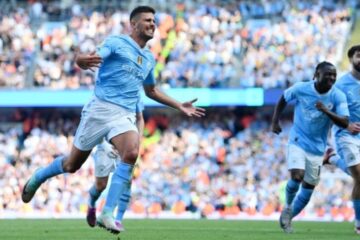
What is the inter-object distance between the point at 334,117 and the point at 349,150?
1197mm

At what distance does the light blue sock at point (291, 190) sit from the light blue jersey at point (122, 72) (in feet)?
12.0

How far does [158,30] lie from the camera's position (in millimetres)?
30688

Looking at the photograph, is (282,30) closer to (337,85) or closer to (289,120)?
(289,120)

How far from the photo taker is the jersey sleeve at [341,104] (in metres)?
14.6

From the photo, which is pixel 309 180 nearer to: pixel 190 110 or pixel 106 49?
pixel 190 110

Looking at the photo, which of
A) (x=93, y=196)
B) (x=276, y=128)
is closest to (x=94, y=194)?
(x=93, y=196)

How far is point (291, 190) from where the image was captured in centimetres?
1503

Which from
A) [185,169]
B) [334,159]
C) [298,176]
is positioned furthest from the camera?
[185,169]

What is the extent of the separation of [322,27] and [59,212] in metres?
9.69

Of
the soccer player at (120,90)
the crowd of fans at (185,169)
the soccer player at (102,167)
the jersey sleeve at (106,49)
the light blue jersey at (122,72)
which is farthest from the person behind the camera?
the crowd of fans at (185,169)

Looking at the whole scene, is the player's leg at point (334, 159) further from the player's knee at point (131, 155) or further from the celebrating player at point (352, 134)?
the player's knee at point (131, 155)

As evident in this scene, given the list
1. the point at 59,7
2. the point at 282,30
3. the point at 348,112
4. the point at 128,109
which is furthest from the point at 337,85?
the point at 59,7

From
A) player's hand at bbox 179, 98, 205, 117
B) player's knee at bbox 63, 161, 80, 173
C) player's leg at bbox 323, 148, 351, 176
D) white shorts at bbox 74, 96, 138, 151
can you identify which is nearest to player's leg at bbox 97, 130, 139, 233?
white shorts at bbox 74, 96, 138, 151

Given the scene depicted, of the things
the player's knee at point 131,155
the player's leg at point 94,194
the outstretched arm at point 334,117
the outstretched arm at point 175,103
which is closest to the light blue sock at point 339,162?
the outstretched arm at point 334,117
